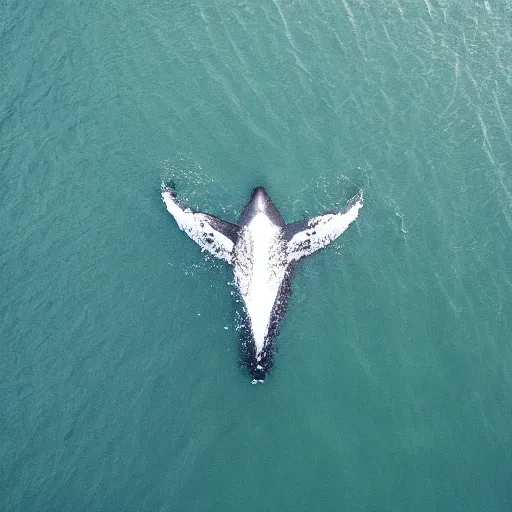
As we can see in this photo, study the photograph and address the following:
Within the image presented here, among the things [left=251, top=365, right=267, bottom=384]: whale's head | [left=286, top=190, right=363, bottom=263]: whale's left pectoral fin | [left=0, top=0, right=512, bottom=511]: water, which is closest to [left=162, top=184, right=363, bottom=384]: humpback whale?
[left=286, top=190, right=363, bottom=263]: whale's left pectoral fin

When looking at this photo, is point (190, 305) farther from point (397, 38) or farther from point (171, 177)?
point (397, 38)

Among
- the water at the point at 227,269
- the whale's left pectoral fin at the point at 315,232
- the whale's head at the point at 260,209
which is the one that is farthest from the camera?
the whale's head at the point at 260,209

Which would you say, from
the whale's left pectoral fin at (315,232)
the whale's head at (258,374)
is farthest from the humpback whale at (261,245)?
the whale's head at (258,374)

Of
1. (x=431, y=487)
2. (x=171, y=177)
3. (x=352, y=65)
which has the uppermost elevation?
(x=352, y=65)

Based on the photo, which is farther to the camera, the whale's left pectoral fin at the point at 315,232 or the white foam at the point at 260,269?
the whale's left pectoral fin at the point at 315,232

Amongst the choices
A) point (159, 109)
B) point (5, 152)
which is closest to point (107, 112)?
point (159, 109)

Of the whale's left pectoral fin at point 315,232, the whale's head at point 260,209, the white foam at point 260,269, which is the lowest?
the white foam at point 260,269

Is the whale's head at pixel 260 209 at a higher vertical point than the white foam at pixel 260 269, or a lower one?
higher

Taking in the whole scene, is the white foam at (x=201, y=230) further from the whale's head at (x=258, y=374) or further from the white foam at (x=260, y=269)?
the whale's head at (x=258, y=374)
